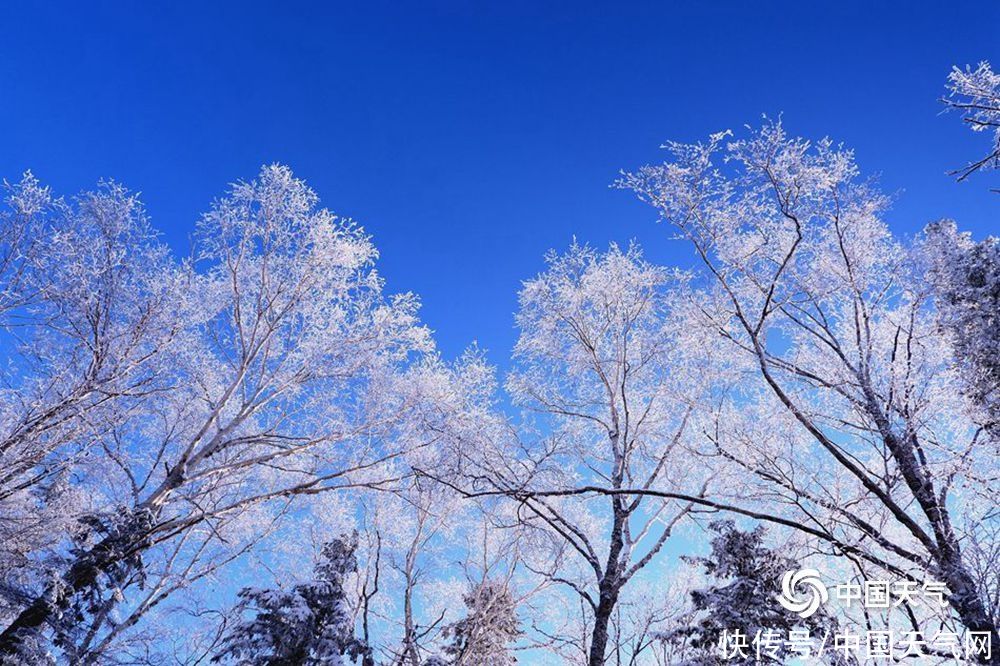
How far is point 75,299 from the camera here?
25.1ft

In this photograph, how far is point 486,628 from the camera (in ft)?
41.8

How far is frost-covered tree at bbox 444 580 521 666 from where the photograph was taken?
12.5 metres

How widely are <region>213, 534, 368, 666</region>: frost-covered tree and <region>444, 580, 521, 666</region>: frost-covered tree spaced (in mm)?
2969

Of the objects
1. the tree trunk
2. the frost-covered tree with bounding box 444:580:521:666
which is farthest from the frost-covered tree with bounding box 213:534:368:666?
the tree trunk

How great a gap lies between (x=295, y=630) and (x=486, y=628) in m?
4.55

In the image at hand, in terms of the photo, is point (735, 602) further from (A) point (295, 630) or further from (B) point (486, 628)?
(A) point (295, 630)

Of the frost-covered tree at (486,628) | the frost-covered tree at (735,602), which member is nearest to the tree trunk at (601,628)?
the frost-covered tree at (735,602)

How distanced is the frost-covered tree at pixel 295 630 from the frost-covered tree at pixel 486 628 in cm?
297

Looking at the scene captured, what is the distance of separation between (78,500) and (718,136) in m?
13.0

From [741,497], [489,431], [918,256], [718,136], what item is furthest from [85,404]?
[918,256]

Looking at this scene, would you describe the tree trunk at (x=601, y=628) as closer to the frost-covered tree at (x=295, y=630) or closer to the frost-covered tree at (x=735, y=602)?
the frost-covered tree at (x=735, y=602)

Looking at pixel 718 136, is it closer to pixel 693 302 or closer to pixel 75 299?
pixel 693 302

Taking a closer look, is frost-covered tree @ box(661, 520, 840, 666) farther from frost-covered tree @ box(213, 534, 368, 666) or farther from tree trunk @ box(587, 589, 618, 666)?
frost-covered tree @ box(213, 534, 368, 666)

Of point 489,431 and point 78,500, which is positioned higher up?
point 489,431
